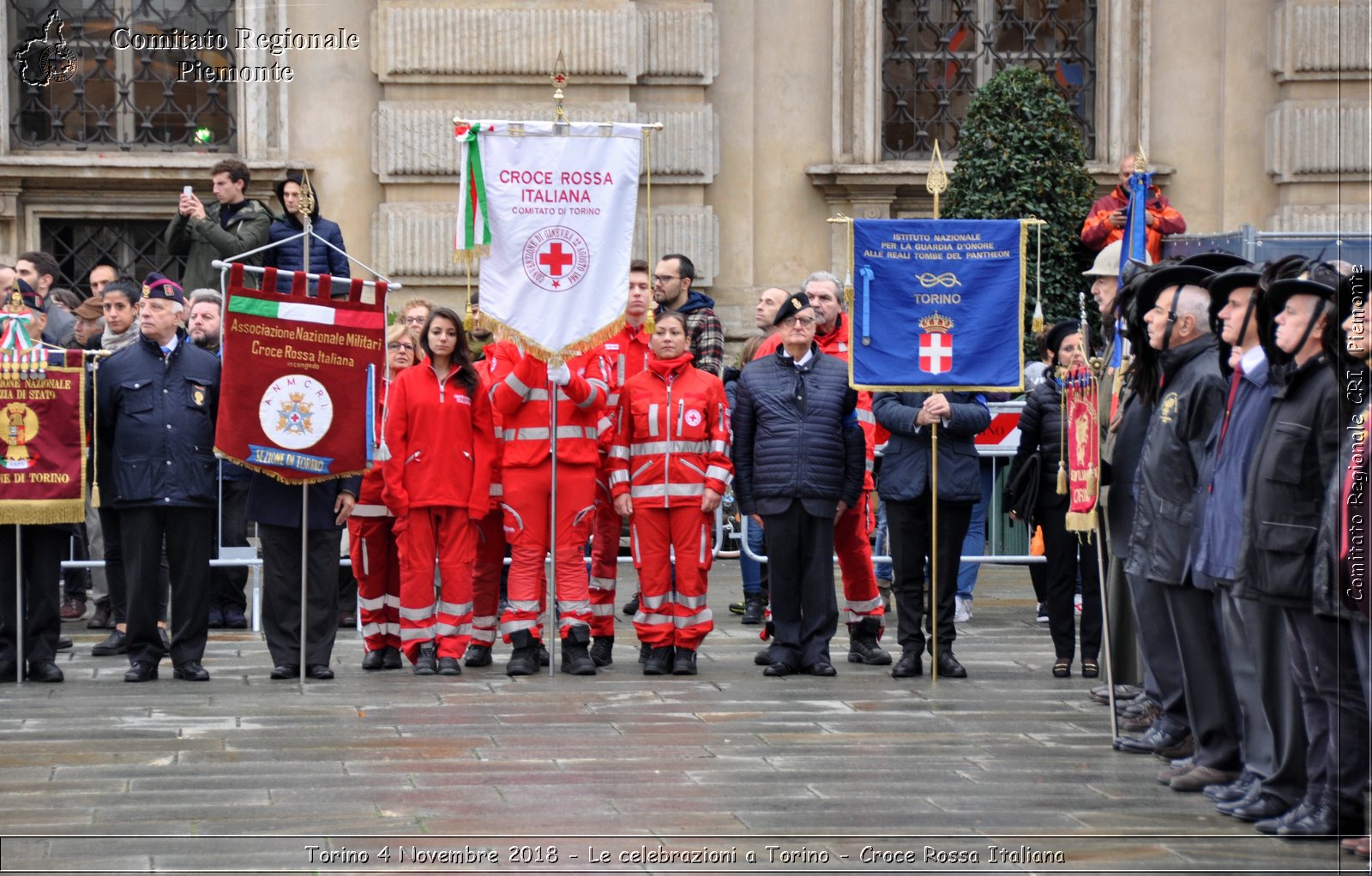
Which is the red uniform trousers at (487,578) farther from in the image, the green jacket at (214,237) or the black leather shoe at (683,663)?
the green jacket at (214,237)

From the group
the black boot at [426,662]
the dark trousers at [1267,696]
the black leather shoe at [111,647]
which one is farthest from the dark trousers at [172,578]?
the dark trousers at [1267,696]

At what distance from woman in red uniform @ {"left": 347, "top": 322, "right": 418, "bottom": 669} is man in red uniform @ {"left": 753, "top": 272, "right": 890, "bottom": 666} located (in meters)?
2.28

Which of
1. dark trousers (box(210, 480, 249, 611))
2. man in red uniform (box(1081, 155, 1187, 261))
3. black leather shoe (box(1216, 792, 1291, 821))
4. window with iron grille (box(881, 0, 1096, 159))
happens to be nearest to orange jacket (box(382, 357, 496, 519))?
dark trousers (box(210, 480, 249, 611))

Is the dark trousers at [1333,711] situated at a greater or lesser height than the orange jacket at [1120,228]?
lesser

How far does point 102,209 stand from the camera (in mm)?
16031

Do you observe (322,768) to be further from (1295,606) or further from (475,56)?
(475,56)

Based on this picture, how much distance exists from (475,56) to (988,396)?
5.09m

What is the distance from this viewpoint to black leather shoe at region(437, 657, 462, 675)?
32.9 ft

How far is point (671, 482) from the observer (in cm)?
1001

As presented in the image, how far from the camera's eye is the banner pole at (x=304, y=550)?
380 inches

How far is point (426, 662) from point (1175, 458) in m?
4.24

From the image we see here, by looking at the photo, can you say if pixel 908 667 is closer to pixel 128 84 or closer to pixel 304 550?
pixel 304 550

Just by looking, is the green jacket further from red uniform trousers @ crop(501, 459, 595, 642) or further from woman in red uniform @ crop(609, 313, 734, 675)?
woman in red uniform @ crop(609, 313, 734, 675)

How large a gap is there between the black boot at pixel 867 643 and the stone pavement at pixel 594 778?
130 mm
